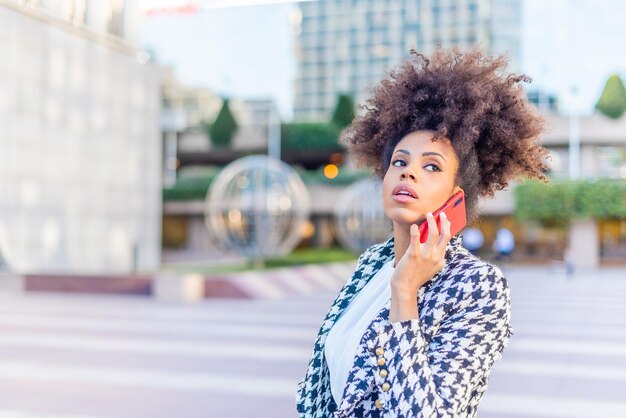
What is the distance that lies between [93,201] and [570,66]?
28.8m

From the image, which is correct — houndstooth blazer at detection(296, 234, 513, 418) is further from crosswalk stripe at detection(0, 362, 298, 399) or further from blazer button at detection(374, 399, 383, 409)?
crosswalk stripe at detection(0, 362, 298, 399)

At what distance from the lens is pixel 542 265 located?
1473 inches

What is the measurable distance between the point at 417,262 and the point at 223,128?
41878 mm

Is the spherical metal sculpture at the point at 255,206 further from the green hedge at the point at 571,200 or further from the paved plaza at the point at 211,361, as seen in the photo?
the green hedge at the point at 571,200

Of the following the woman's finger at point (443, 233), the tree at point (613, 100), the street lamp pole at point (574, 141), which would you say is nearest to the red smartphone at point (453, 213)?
the woman's finger at point (443, 233)

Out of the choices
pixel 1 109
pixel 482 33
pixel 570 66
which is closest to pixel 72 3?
pixel 1 109

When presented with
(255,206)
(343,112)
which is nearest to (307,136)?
(343,112)

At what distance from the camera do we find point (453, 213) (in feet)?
5.72

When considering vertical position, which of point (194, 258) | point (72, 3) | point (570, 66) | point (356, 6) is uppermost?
point (356, 6)

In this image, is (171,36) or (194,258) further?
(171,36)

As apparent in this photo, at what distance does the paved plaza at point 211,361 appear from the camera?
587cm

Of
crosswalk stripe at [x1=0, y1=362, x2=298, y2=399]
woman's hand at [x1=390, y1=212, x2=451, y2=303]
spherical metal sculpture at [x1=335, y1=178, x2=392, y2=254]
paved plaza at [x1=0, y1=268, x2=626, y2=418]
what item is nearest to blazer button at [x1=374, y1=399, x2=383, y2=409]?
woman's hand at [x1=390, y1=212, x2=451, y2=303]

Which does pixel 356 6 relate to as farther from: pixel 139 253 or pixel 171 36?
pixel 139 253

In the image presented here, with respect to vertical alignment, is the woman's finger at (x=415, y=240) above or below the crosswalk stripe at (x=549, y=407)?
above
